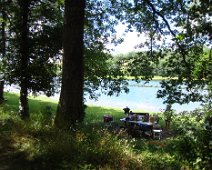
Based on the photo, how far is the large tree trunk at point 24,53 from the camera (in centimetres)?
1342

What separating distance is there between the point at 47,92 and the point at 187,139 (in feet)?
29.9

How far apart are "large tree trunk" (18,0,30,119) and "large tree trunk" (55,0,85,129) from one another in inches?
165

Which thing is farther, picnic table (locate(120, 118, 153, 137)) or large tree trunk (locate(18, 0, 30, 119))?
picnic table (locate(120, 118, 153, 137))

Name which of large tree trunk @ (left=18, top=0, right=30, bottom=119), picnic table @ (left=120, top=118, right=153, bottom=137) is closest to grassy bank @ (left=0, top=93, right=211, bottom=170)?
large tree trunk @ (left=18, top=0, right=30, bottom=119)

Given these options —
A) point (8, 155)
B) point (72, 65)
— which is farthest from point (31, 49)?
point (8, 155)

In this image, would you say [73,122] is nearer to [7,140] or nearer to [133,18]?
[7,140]

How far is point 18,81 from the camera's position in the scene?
45.1ft

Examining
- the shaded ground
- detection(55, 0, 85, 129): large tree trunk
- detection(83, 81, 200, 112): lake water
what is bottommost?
the shaded ground

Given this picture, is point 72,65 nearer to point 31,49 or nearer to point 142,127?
point 31,49

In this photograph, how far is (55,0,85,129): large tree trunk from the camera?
9.48m

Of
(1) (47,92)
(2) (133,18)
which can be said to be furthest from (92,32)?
(1) (47,92)

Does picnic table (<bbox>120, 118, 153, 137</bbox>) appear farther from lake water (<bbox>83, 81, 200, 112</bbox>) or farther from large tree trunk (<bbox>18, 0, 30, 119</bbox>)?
lake water (<bbox>83, 81, 200, 112</bbox>)

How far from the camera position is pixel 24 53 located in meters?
13.5

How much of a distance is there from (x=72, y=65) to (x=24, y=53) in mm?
4561
